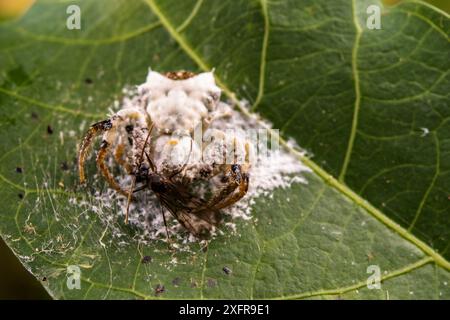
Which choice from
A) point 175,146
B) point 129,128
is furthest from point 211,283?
point 129,128

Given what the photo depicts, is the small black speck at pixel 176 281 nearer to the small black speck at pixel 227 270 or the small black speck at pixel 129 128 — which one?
the small black speck at pixel 227 270

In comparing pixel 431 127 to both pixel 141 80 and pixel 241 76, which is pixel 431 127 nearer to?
pixel 241 76

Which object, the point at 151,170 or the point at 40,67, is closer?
the point at 151,170

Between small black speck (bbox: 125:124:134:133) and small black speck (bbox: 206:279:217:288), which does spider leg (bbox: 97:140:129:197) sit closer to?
small black speck (bbox: 125:124:134:133)

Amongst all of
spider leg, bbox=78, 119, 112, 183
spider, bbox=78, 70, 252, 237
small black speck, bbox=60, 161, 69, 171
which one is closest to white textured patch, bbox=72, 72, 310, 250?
spider, bbox=78, 70, 252, 237
